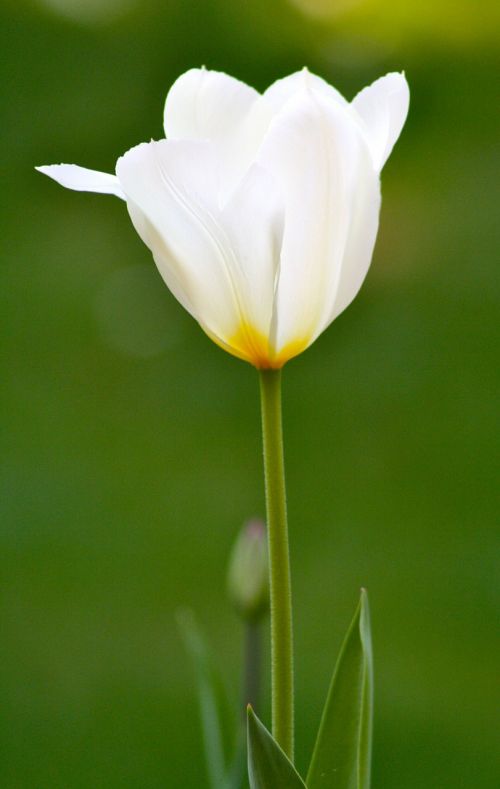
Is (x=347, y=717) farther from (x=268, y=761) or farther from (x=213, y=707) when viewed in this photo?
(x=213, y=707)

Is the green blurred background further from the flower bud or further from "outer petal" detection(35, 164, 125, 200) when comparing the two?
"outer petal" detection(35, 164, 125, 200)

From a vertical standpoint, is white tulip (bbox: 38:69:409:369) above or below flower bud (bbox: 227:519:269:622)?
above

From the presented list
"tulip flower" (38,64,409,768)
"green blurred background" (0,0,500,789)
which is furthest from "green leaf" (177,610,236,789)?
"green blurred background" (0,0,500,789)

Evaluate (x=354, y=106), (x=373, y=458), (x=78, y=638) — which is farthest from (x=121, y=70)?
(x=354, y=106)

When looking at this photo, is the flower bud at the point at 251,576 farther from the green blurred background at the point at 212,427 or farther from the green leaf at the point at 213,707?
the green blurred background at the point at 212,427

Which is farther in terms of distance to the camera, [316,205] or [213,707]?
[213,707]

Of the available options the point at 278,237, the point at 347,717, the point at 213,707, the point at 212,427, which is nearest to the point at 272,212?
the point at 278,237

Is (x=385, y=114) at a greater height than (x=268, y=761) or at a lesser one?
greater

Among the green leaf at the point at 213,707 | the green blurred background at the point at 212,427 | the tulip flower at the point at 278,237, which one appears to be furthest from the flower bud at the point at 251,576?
the green blurred background at the point at 212,427
